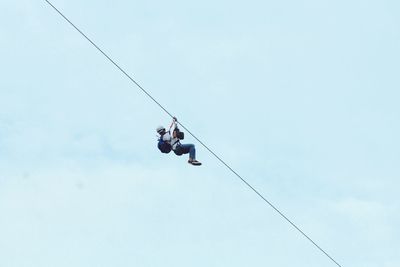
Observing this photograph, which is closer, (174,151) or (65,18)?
(65,18)

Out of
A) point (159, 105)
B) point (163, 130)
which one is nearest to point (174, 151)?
point (163, 130)

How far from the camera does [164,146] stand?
31125 millimetres

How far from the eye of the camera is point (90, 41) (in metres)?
23.9

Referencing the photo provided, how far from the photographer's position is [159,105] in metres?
24.4

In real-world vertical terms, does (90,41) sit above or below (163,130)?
below

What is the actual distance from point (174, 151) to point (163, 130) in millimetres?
800

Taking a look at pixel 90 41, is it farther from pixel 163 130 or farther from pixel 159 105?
pixel 163 130

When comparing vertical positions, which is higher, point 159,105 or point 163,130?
point 163,130

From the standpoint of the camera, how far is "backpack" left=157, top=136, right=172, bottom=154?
1223 inches

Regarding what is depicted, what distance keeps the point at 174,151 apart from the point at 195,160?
0.80 meters

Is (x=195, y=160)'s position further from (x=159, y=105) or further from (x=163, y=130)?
(x=159, y=105)

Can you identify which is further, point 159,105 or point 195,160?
point 195,160

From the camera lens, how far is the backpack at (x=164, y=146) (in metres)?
31.1

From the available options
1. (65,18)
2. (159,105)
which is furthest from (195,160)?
(65,18)
